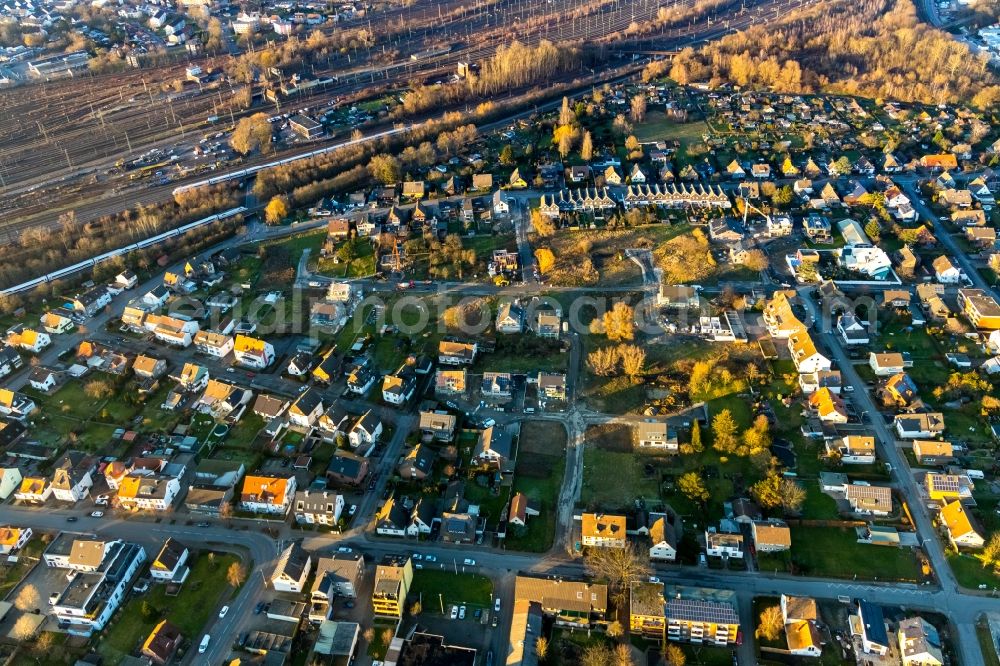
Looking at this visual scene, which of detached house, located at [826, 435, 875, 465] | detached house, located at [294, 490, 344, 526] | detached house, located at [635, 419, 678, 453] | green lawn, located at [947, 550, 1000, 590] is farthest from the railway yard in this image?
green lawn, located at [947, 550, 1000, 590]

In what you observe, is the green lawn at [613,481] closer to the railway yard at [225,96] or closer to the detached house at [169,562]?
the detached house at [169,562]

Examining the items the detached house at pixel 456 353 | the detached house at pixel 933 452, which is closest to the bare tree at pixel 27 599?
the detached house at pixel 456 353

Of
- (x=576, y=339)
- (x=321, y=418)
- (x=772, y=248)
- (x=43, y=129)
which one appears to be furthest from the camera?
(x=43, y=129)

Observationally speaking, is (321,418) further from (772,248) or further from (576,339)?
(772,248)

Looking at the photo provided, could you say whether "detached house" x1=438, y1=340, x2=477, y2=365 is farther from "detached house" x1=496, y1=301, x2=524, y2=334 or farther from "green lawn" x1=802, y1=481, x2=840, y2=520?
"green lawn" x1=802, y1=481, x2=840, y2=520

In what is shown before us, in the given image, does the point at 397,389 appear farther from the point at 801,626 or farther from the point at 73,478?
the point at 801,626

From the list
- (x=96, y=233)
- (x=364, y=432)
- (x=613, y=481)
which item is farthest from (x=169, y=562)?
(x=96, y=233)

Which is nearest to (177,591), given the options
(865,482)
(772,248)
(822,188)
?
(865,482)
